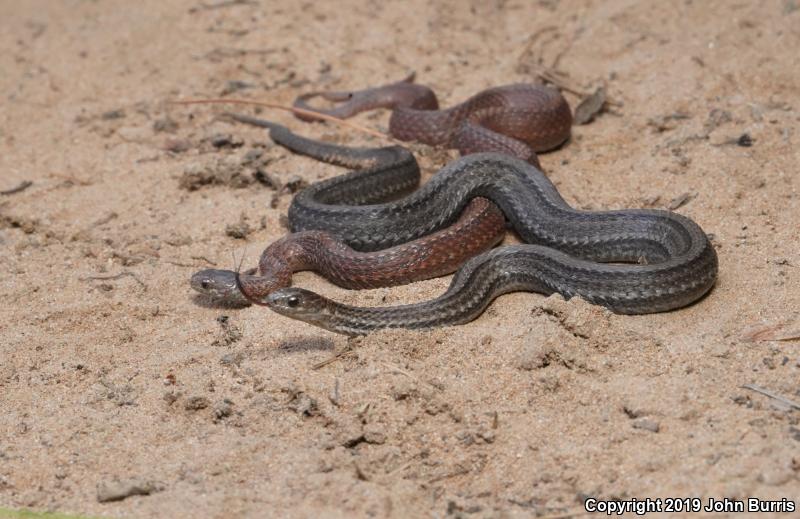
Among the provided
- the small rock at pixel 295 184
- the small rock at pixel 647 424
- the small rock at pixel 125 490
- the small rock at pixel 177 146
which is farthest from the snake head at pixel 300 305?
the small rock at pixel 177 146

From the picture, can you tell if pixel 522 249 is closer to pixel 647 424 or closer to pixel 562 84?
pixel 647 424

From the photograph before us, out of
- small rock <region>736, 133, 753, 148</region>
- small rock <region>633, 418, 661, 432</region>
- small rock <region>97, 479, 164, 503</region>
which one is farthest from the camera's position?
small rock <region>736, 133, 753, 148</region>

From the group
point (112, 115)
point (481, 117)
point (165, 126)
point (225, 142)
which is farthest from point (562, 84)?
point (112, 115)

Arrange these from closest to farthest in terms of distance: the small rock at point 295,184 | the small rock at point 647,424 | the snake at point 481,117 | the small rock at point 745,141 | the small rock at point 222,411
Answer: the small rock at point 647,424 → the small rock at point 222,411 → the small rock at point 745,141 → the small rock at point 295,184 → the snake at point 481,117

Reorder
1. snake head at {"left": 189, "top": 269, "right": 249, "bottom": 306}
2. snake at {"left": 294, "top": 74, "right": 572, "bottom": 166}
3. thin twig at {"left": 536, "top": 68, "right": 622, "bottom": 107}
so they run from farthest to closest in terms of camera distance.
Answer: thin twig at {"left": 536, "top": 68, "right": 622, "bottom": 107}
snake at {"left": 294, "top": 74, "right": 572, "bottom": 166}
snake head at {"left": 189, "top": 269, "right": 249, "bottom": 306}

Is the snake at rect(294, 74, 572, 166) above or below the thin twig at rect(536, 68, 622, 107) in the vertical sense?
below

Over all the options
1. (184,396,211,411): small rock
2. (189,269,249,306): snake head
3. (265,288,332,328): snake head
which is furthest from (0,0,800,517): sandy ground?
(265,288,332,328): snake head

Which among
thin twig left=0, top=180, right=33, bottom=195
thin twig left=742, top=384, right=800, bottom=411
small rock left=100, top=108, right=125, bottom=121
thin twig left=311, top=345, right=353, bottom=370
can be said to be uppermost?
thin twig left=742, top=384, right=800, bottom=411

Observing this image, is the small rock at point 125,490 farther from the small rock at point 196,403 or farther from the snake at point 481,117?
the snake at point 481,117

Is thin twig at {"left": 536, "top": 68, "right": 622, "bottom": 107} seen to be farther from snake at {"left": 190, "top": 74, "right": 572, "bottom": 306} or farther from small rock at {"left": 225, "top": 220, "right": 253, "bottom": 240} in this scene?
small rock at {"left": 225, "top": 220, "right": 253, "bottom": 240}
